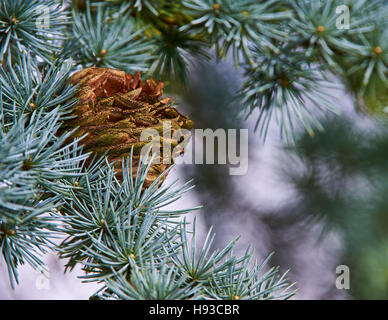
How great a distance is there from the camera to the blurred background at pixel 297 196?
2.14 feet

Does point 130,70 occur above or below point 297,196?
above

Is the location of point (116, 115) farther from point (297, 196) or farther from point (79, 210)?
point (297, 196)

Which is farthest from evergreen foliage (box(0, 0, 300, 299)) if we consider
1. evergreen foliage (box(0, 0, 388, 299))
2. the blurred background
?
the blurred background

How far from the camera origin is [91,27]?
37 centimetres

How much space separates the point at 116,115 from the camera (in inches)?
11.1

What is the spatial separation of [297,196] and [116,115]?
1.56 ft

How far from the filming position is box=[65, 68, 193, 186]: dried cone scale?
0.91ft

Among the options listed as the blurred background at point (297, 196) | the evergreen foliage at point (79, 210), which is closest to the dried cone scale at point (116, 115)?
the evergreen foliage at point (79, 210)

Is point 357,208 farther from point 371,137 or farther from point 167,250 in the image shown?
point 167,250

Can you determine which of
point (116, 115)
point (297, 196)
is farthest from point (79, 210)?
point (297, 196)

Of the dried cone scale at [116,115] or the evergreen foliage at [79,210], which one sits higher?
the dried cone scale at [116,115]

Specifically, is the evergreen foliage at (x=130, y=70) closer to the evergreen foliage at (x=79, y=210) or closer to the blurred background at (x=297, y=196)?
the evergreen foliage at (x=79, y=210)

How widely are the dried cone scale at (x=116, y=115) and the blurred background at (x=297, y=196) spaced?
0.33m

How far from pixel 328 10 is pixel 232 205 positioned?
457 millimetres
